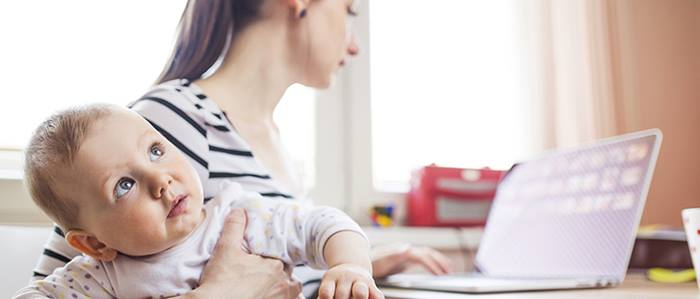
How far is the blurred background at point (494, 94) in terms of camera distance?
1.82 meters

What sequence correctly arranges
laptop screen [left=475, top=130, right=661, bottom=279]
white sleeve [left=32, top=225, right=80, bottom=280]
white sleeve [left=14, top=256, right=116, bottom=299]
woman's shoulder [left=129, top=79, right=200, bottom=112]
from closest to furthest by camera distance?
white sleeve [left=14, top=256, right=116, bottom=299], white sleeve [left=32, top=225, right=80, bottom=280], woman's shoulder [left=129, top=79, right=200, bottom=112], laptop screen [left=475, top=130, right=661, bottom=279]

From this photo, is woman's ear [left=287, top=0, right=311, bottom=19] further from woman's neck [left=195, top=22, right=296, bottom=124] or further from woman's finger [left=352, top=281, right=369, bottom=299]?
woman's finger [left=352, top=281, right=369, bottom=299]

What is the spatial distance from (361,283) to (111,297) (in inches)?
12.2

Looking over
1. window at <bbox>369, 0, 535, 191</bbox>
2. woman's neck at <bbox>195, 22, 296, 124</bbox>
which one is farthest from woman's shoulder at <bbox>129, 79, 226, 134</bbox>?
window at <bbox>369, 0, 535, 191</bbox>

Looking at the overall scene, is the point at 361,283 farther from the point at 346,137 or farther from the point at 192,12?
the point at 346,137

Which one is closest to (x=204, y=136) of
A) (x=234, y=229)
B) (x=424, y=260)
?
(x=234, y=229)

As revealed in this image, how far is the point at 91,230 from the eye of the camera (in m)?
0.82

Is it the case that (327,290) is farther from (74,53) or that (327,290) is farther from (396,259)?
(74,53)

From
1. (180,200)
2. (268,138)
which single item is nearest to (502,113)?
(268,138)

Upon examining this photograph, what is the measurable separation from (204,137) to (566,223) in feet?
2.15

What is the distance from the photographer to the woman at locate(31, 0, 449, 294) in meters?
1.09

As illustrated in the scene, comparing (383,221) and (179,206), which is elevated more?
(179,206)

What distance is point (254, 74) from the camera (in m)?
1.25

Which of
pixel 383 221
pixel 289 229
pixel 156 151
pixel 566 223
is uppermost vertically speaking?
pixel 156 151
